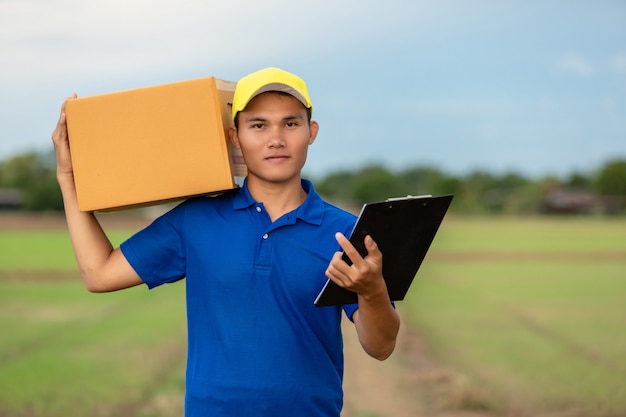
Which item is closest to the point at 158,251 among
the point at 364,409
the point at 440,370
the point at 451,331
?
the point at 364,409

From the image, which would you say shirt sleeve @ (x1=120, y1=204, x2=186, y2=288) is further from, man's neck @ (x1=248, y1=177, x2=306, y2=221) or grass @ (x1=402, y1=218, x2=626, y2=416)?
grass @ (x1=402, y1=218, x2=626, y2=416)

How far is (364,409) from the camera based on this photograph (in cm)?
848

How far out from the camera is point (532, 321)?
1695cm

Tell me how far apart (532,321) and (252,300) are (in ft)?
48.8

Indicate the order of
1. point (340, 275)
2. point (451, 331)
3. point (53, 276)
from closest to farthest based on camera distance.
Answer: point (340, 275), point (451, 331), point (53, 276)

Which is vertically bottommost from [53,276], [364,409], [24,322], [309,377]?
[53,276]

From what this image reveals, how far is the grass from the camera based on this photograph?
32.7 feet

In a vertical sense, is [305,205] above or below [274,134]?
below

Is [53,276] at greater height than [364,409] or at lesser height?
lesser

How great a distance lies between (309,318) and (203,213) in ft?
1.49

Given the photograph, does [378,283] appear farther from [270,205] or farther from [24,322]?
[24,322]

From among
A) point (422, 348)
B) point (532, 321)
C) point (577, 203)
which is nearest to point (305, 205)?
point (422, 348)

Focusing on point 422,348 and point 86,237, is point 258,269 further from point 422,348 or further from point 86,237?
point 422,348

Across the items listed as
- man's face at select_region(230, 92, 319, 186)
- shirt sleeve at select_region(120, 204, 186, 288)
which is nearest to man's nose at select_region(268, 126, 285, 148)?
man's face at select_region(230, 92, 319, 186)
